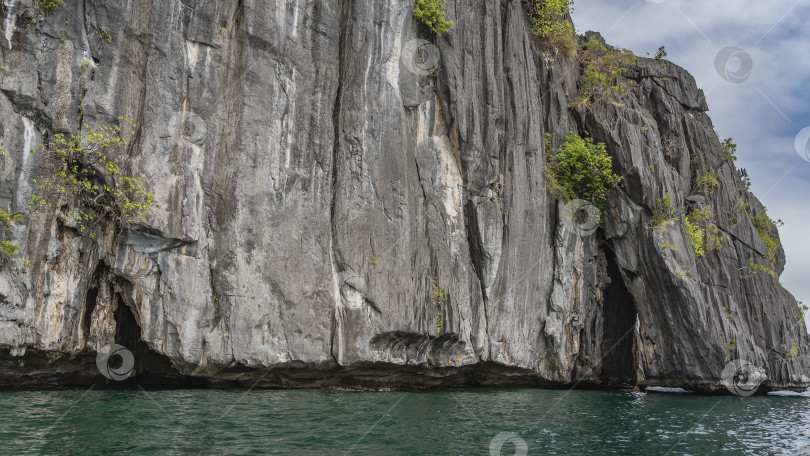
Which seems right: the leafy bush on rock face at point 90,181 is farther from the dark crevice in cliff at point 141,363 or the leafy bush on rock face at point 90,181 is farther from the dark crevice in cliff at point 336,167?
the dark crevice in cliff at point 336,167

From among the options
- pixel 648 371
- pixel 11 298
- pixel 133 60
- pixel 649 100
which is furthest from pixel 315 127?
pixel 649 100

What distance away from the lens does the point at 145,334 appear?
644 inches

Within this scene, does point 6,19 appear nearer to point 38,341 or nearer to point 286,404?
point 38,341

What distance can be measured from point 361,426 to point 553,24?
23.3 m

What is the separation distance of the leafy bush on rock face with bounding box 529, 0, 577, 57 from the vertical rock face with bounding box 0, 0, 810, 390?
31.7 inches

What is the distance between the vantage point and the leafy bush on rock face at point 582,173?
2609cm

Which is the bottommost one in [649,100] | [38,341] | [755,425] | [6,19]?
[755,425]

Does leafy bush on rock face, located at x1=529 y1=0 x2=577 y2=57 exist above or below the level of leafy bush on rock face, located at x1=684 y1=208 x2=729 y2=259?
above

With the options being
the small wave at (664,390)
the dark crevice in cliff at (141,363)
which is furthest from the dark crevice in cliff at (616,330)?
the dark crevice in cliff at (141,363)

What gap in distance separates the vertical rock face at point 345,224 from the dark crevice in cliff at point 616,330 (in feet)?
0.36

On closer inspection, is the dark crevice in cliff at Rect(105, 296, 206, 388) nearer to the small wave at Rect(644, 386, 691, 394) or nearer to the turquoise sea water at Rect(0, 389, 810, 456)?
the turquoise sea water at Rect(0, 389, 810, 456)

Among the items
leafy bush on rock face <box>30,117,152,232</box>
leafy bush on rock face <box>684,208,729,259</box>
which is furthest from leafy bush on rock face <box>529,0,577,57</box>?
leafy bush on rock face <box>30,117,152,232</box>

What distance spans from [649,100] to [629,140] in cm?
648

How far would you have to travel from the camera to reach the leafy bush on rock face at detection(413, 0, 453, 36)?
22.2 m
